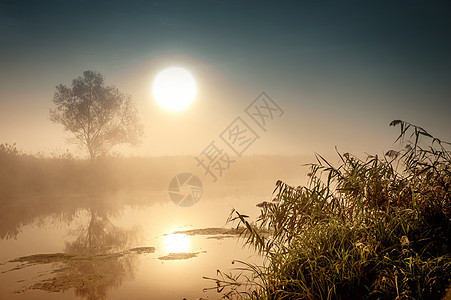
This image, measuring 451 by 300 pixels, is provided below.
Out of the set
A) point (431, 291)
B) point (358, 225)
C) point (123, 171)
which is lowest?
point (431, 291)

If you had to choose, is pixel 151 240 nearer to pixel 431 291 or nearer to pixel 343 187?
pixel 343 187

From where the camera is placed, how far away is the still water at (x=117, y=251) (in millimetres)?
8023

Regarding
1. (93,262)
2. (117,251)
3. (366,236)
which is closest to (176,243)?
(117,251)

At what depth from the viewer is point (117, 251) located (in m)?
11.2

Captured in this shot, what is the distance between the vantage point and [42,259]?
1038 centimetres

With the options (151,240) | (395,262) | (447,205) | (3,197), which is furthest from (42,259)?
(3,197)

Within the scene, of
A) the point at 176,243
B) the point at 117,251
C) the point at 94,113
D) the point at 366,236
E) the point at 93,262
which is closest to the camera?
the point at 366,236

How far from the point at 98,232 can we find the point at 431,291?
39.3 ft

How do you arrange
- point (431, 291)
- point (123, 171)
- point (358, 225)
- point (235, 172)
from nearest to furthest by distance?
point (431, 291) → point (358, 225) → point (123, 171) → point (235, 172)

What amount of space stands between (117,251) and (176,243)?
1814 millimetres

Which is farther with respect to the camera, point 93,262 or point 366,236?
point 93,262

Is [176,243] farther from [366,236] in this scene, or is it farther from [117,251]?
[366,236]

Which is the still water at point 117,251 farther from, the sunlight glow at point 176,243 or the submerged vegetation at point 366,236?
the submerged vegetation at point 366,236

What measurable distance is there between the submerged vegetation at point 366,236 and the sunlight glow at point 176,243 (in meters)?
3.61
